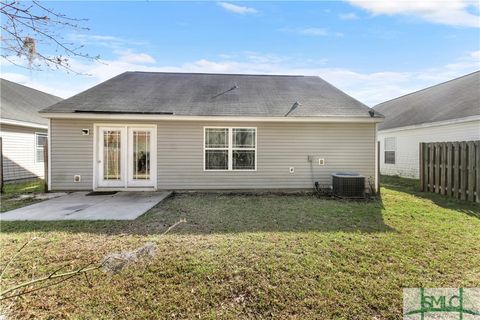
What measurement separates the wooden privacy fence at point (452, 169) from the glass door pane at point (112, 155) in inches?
430

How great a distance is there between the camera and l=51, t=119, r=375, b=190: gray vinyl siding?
28.5ft

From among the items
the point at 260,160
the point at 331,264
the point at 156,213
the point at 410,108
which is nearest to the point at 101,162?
the point at 156,213

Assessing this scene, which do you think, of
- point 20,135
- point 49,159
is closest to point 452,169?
point 49,159

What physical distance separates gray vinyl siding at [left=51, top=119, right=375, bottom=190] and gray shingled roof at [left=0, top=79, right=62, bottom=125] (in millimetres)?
5829

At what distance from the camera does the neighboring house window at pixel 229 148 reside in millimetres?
8758

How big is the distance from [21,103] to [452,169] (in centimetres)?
1881

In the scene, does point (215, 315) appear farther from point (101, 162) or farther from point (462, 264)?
point (101, 162)

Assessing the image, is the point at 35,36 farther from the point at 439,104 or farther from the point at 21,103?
the point at 439,104

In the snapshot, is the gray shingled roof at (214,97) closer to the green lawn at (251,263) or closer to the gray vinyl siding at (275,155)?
the gray vinyl siding at (275,155)

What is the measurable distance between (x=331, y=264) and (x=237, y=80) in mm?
10334

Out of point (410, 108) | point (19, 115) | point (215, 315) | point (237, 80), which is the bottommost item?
point (215, 315)

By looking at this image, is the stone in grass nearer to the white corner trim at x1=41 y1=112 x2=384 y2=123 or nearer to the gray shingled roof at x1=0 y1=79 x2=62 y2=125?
the white corner trim at x1=41 y1=112 x2=384 y2=123

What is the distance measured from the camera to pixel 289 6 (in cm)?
793
